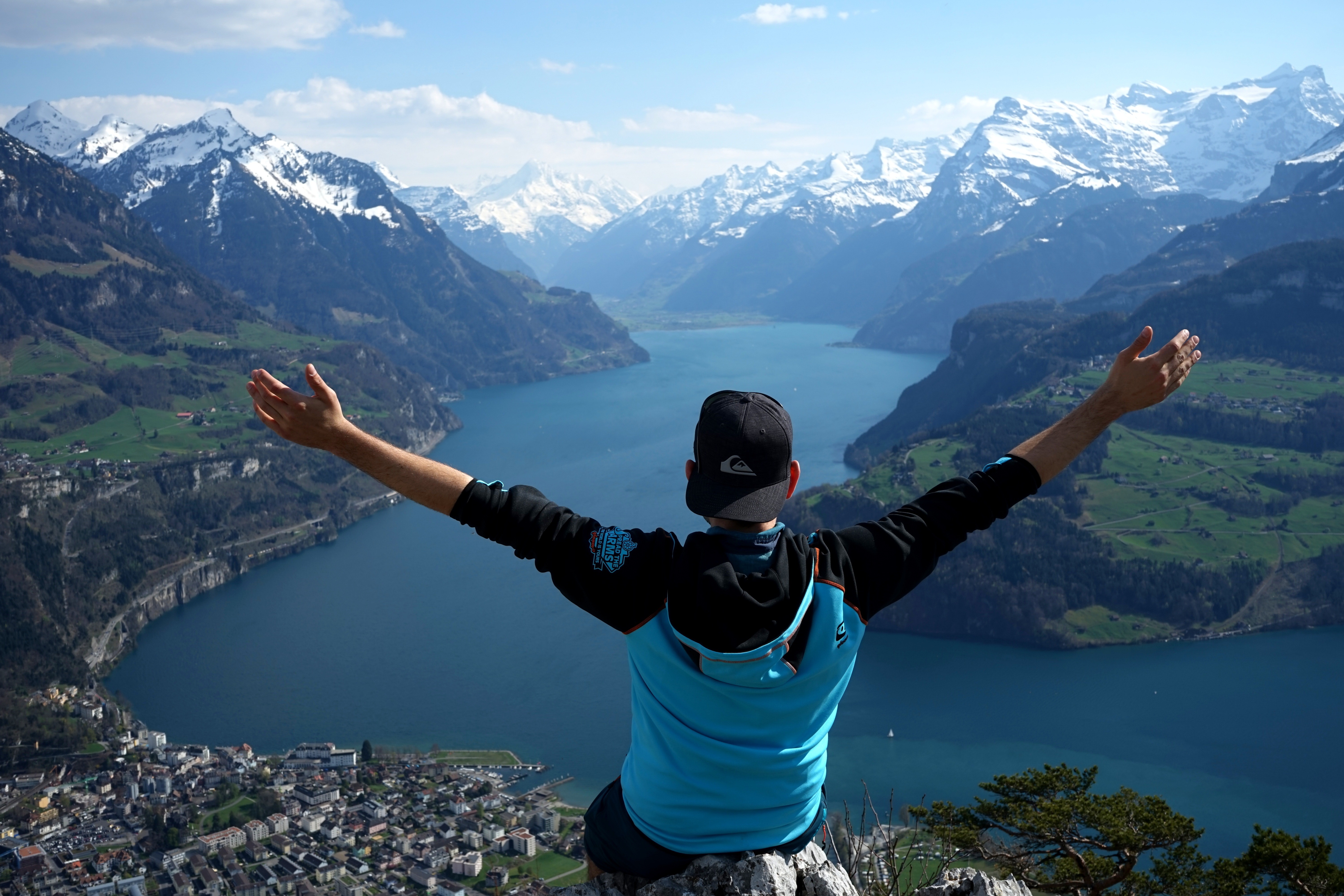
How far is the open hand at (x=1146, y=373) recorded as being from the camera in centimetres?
289

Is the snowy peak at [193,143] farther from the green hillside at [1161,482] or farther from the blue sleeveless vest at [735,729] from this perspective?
the blue sleeveless vest at [735,729]

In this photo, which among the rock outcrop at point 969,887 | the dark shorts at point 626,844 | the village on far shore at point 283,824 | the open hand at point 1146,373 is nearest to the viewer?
the dark shorts at point 626,844

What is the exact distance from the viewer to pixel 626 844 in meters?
2.74

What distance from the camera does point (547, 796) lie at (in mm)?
34250

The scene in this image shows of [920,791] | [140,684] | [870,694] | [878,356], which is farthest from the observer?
[878,356]

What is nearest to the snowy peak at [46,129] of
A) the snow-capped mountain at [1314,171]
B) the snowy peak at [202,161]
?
the snowy peak at [202,161]

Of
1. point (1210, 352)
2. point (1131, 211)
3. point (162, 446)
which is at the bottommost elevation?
point (162, 446)

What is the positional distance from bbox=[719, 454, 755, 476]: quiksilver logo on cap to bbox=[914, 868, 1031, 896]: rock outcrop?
1.85 metres

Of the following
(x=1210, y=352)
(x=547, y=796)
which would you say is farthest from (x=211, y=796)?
(x=1210, y=352)

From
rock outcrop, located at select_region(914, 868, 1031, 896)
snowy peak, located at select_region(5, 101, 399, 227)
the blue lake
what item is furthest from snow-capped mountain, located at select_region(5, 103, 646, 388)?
rock outcrop, located at select_region(914, 868, 1031, 896)

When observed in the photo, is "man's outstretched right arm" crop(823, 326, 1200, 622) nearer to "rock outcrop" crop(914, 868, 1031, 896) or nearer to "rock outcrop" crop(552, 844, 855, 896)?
"rock outcrop" crop(552, 844, 855, 896)

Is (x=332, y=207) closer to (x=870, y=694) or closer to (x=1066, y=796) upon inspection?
(x=870, y=694)

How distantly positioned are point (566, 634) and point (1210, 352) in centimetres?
7494

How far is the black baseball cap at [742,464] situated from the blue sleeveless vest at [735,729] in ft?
0.69
